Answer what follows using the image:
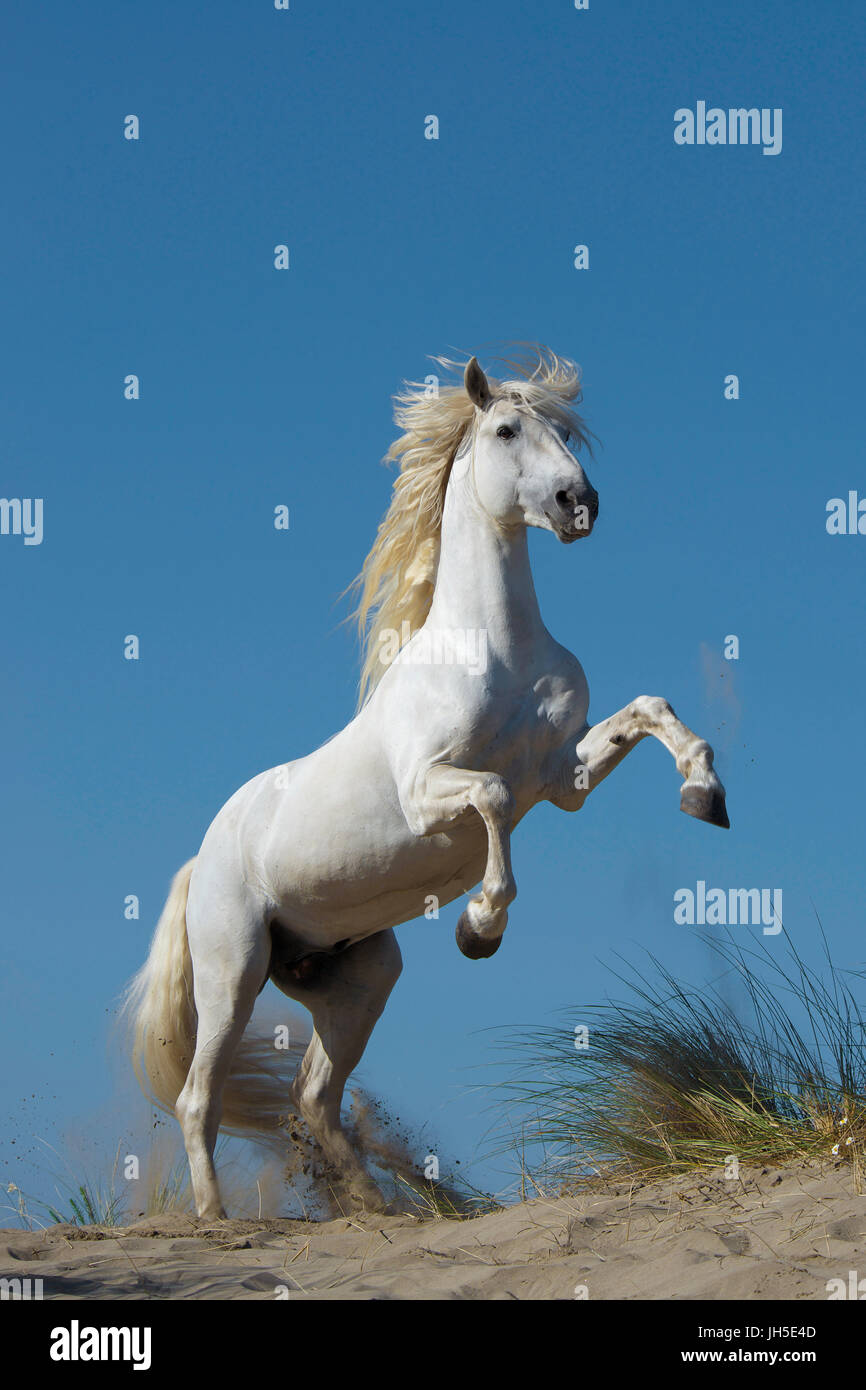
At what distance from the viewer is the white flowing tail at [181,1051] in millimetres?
8062

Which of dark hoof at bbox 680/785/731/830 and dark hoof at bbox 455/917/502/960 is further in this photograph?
dark hoof at bbox 455/917/502/960

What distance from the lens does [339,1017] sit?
25.1 feet

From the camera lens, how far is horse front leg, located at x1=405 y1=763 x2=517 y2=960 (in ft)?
19.0

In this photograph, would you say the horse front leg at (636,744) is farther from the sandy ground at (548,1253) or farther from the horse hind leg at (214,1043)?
the horse hind leg at (214,1043)

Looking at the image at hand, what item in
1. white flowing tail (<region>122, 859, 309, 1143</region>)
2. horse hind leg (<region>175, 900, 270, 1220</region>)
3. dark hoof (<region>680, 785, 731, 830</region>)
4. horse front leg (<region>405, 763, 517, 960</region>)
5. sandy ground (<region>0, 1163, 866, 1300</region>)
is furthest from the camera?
white flowing tail (<region>122, 859, 309, 1143</region>)

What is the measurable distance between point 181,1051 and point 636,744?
11.5ft

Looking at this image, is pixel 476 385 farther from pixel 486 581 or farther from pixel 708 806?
pixel 708 806

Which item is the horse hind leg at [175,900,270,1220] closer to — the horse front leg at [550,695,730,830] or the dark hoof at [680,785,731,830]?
the horse front leg at [550,695,730,830]

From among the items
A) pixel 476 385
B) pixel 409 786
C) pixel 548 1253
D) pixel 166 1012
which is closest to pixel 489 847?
pixel 409 786

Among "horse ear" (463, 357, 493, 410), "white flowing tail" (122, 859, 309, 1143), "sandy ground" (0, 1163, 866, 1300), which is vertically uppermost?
"horse ear" (463, 357, 493, 410)

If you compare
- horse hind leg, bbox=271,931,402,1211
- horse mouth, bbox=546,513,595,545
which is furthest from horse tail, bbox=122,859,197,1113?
horse mouth, bbox=546,513,595,545

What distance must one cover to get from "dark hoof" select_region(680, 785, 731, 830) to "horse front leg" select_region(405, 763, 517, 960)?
0.75 m
